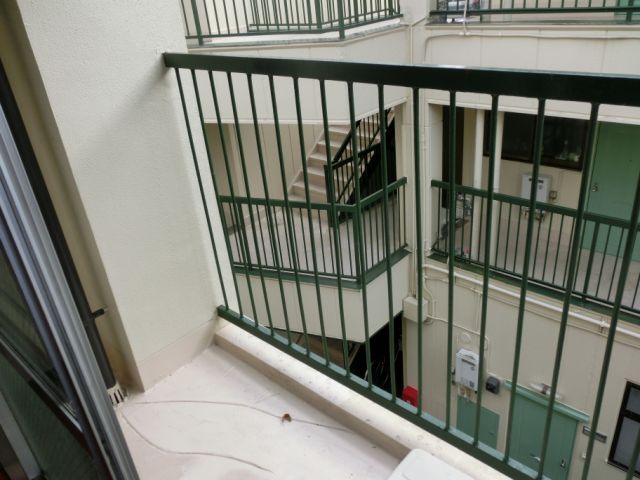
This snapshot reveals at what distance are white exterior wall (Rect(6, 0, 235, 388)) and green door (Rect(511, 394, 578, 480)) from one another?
435 centimetres

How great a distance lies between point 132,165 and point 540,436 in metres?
→ 5.02

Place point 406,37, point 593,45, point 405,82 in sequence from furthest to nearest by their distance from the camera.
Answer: point 406,37, point 593,45, point 405,82

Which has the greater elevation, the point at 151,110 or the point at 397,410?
the point at 151,110

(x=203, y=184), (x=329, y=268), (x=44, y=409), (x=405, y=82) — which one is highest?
(x=405, y=82)

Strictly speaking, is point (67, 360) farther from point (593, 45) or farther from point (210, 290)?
point (593, 45)

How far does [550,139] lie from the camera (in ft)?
19.1

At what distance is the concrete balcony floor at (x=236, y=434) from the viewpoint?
4.79 feet

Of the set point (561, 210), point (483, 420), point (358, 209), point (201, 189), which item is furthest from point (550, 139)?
point (358, 209)

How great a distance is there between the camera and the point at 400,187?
5406mm

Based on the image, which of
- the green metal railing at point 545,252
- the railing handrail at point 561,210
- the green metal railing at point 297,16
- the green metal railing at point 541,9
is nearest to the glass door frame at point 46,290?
the railing handrail at point 561,210

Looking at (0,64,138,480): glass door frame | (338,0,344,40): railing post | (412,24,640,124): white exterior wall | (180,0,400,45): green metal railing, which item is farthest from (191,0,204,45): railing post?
(0,64,138,480): glass door frame

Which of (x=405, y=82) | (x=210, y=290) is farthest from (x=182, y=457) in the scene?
(x=405, y=82)

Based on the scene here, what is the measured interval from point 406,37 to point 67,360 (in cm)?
485

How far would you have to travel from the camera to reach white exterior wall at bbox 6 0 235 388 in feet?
4.54
